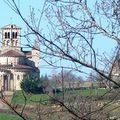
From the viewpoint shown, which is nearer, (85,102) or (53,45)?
(53,45)

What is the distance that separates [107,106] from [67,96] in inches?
16.1

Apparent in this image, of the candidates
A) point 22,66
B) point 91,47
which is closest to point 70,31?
point 91,47

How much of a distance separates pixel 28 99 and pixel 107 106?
399 mm

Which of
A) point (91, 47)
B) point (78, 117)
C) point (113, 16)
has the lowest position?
point (78, 117)

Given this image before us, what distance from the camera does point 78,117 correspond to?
2523mm

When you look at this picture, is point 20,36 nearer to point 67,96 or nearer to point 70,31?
point 70,31

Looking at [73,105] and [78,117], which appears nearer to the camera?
[78,117]

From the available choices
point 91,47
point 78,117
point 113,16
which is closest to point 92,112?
point 78,117

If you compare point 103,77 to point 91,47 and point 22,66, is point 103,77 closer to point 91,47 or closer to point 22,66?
point 91,47

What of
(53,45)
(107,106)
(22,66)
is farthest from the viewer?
(22,66)

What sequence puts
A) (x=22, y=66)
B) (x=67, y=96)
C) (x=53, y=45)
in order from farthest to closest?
(x=22, y=66) < (x=67, y=96) < (x=53, y=45)

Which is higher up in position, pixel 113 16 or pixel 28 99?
pixel 113 16

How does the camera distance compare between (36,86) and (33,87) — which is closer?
(36,86)

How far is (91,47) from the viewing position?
2.54 meters
